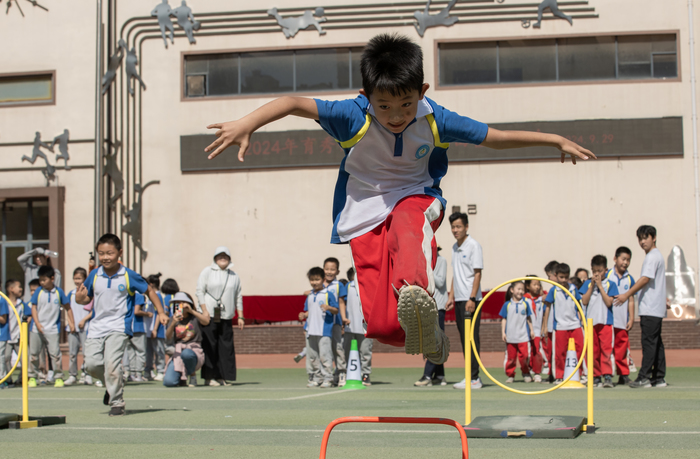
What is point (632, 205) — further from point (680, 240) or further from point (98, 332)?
point (98, 332)

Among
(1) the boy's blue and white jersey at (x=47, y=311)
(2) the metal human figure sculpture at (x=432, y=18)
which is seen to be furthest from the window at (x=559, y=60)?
(1) the boy's blue and white jersey at (x=47, y=311)

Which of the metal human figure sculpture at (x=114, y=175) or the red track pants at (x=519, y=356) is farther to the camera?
the metal human figure sculpture at (x=114, y=175)

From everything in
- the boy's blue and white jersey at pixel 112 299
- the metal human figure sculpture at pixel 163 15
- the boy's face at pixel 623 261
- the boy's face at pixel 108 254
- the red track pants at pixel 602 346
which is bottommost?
the red track pants at pixel 602 346

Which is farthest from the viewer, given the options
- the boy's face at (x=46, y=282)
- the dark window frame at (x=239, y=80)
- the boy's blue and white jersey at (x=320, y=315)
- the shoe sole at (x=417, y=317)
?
the dark window frame at (x=239, y=80)

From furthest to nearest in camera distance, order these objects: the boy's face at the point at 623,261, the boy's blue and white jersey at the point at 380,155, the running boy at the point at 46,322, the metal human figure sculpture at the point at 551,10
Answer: the metal human figure sculpture at the point at 551,10, the running boy at the point at 46,322, the boy's face at the point at 623,261, the boy's blue and white jersey at the point at 380,155

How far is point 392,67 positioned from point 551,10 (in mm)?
19482

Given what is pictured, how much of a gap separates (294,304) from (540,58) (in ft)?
31.7

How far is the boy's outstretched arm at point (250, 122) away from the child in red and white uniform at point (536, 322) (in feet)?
30.6

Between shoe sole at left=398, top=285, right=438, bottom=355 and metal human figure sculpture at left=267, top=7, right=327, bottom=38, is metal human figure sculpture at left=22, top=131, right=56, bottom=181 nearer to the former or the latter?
metal human figure sculpture at left=267, top=7, right=327, bottom=38

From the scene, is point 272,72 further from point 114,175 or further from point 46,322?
point 46,322

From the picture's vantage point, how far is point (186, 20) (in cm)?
2333

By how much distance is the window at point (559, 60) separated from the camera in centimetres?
2195

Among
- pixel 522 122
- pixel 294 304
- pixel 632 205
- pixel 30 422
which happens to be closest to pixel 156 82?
pixel 294 304

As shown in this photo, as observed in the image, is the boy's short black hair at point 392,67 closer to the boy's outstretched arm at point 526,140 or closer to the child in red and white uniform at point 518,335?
the boy's outstretched arm at point 526,140
